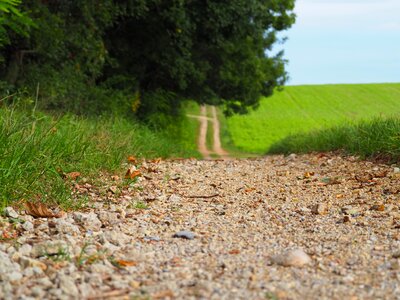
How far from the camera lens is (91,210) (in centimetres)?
517

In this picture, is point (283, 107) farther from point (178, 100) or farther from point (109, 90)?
point (109, 90)

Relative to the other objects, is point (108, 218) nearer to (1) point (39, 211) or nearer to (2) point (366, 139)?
(1) point (39, 211)

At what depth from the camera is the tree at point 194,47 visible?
18438mm

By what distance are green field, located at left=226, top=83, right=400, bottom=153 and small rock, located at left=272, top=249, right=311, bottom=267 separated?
2797 cm

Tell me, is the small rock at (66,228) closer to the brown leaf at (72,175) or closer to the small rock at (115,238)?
the small rock at (115,238)

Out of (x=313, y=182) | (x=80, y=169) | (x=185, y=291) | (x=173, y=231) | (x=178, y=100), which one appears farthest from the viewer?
(x=178, y=100)

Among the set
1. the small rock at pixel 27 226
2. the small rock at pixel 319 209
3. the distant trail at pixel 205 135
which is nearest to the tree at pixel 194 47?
the distant trail at pixel 205 135

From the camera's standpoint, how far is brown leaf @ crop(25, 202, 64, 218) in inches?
186

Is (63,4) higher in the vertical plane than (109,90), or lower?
higher

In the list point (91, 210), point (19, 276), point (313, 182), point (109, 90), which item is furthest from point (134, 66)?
point (19, 276)

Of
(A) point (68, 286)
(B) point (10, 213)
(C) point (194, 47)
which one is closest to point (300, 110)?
(C) point (194, 47)

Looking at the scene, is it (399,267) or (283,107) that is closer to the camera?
(399,267)

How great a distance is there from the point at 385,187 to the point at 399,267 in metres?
3.19

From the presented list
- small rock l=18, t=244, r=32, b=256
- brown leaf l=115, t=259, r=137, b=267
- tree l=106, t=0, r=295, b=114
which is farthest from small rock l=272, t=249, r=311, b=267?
tree l=106, t=0, r=295, b=114
